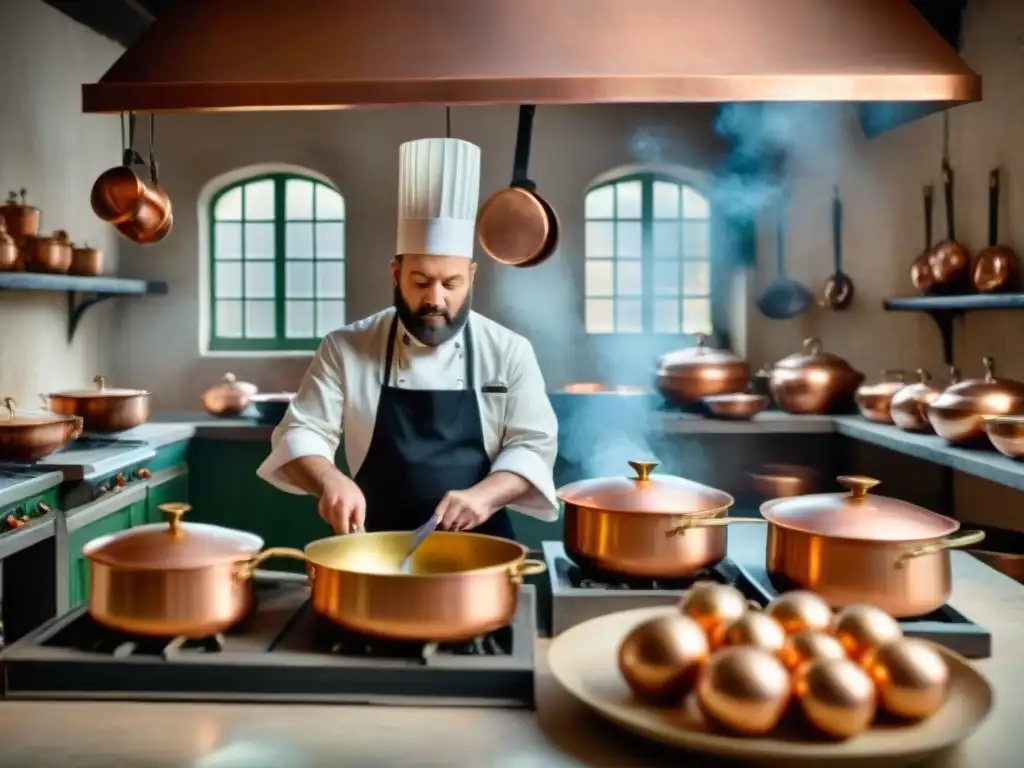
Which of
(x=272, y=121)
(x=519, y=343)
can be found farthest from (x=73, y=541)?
(x=272, y=121)

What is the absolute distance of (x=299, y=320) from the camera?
220 inches

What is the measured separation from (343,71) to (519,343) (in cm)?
94

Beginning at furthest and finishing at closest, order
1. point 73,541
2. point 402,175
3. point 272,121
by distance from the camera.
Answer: point 272,121, point 73,541, point 402,175

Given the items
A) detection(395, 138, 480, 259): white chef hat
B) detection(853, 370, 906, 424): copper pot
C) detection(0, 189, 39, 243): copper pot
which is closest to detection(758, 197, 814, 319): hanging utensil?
detection(853, 370, 906, 424): copper pot

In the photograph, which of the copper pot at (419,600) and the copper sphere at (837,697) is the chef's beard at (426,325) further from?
the copper sphere at (837,697)

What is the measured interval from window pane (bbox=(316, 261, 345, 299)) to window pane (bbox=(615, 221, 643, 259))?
155 centimetres

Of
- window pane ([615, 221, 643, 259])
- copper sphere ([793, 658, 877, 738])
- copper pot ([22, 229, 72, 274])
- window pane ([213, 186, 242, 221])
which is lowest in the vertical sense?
copper sphere ([793, 658, 877, 738])

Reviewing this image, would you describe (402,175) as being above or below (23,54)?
below

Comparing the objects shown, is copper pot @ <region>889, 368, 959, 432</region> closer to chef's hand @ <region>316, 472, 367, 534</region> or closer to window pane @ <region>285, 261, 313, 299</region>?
chef's hand @ <region>316, 472, 367, 534</region>

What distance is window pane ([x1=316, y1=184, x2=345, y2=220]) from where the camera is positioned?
5.55 m

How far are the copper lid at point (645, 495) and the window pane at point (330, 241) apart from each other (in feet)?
13.3

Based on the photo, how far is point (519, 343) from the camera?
268cm

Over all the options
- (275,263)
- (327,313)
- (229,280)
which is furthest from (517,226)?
(229,280)

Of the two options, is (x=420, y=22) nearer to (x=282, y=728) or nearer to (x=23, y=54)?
(x=282, y=728)
